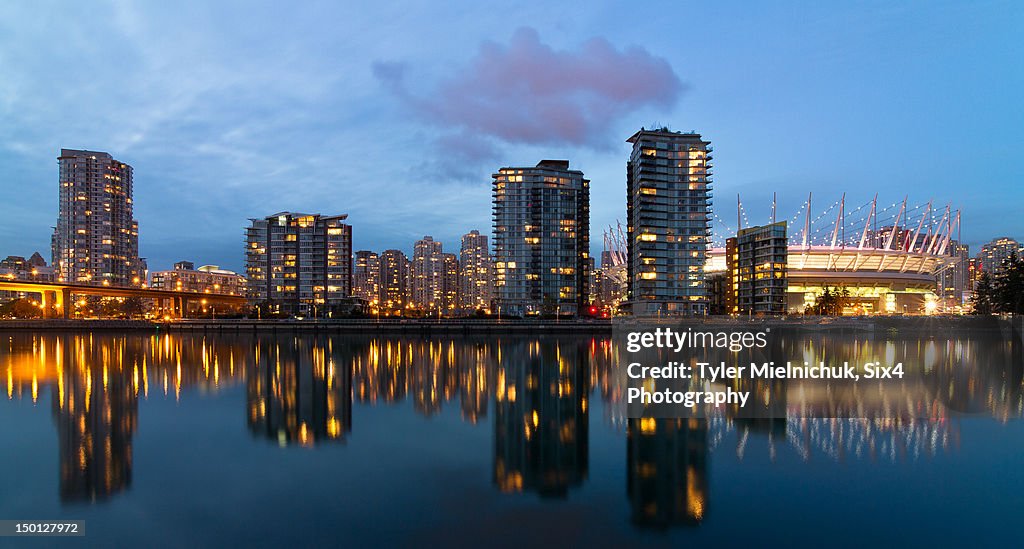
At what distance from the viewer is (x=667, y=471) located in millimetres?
18609

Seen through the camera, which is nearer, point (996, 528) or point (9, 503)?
point (996, 528)

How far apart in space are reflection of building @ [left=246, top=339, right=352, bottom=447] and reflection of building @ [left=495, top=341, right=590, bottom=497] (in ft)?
25.5

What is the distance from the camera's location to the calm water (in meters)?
14.3

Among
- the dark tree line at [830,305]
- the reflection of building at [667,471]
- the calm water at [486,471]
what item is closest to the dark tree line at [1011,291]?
the dark tree line at [830,305]

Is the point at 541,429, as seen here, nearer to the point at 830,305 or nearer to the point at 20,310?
the point at 830,305

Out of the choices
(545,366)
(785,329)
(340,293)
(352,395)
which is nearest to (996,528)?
(352,395)

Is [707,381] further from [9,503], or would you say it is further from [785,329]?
[785,329]

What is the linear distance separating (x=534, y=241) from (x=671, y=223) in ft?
115

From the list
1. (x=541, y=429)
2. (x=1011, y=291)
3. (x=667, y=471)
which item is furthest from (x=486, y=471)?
(x=1011, y=291)

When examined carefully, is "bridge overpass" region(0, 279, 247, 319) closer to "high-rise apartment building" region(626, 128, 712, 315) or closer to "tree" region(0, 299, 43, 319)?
"tree" region(0, 299, 43, 319)

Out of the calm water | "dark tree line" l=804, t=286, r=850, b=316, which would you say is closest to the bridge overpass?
the calm water

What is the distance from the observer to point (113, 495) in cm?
1656

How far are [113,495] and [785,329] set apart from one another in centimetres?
11266

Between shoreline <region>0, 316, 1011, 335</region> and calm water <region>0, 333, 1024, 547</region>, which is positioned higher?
calm water <region>0, 333, 1024, 547</region>
